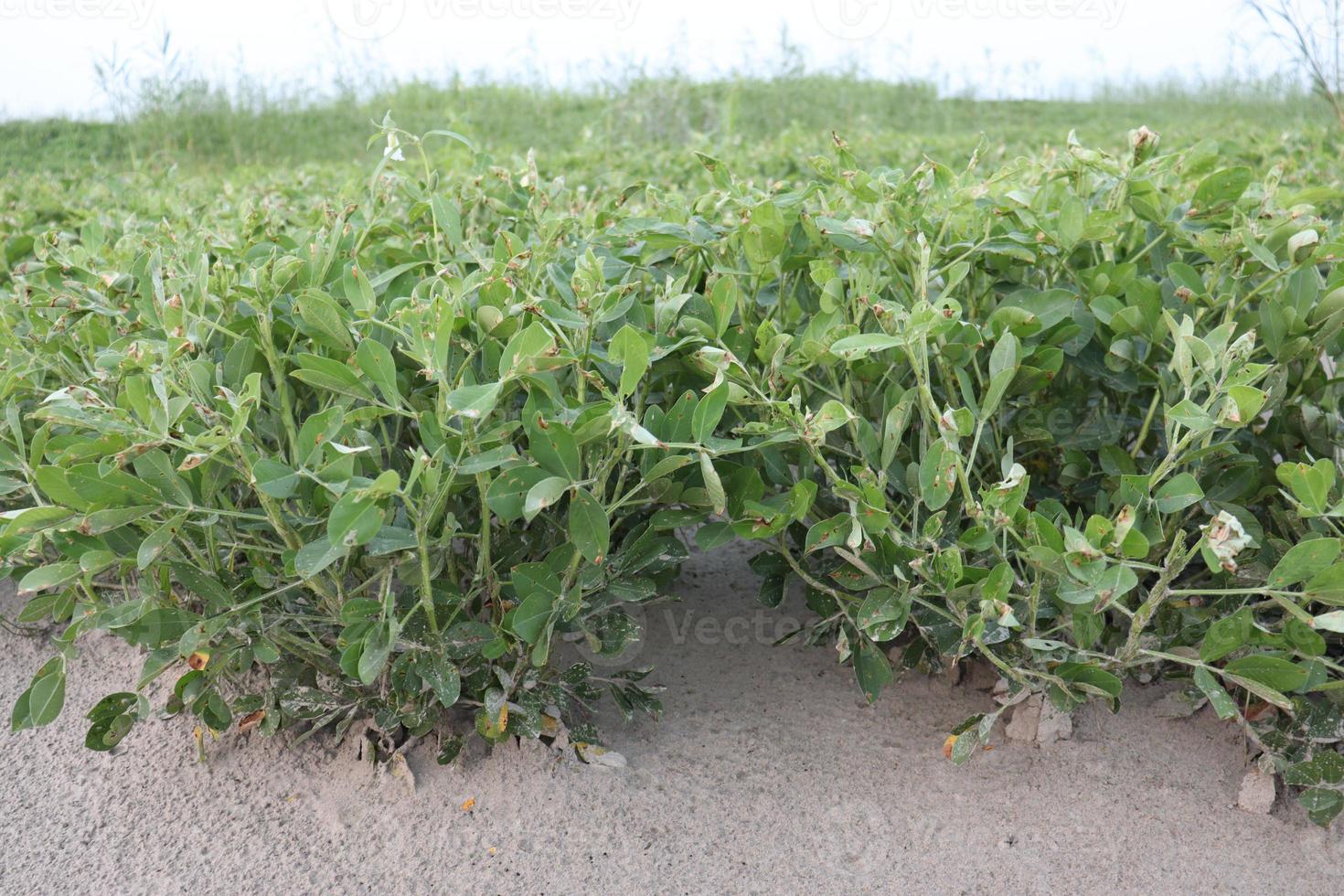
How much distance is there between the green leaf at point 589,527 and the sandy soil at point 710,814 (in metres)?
0.55

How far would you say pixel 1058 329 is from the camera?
175 centimetres

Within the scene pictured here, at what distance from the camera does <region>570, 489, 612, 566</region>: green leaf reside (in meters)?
1.36

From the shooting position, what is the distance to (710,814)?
172 cm

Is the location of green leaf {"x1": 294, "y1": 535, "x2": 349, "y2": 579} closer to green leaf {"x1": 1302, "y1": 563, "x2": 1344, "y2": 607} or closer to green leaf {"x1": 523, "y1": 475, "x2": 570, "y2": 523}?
green leaf {"x1": 523, "y1": 475, "x2": 570, "y2": 523}

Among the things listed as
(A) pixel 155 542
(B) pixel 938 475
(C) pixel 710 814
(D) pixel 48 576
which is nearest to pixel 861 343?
(B) pixel 938 475

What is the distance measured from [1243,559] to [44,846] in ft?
6.37

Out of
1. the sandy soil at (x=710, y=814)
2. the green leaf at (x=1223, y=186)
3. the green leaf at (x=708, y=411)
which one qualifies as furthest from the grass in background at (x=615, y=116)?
the green leaf at (x=708, y=411)

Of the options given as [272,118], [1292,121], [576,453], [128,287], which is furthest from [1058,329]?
[272,118]

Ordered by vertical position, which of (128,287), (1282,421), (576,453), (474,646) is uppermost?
(128,287)

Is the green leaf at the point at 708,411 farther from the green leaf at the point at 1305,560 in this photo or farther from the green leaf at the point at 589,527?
the green leaf at the point at 1305,560

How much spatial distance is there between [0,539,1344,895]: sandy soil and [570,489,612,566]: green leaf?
0.55 m

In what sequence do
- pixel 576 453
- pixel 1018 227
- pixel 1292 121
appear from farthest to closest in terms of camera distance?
pixel 1292 121
pixel 1018 227
pixel 576 453

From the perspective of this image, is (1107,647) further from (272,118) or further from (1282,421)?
(272,118)

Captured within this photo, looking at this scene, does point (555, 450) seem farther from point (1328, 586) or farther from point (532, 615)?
point (1328, 586)
